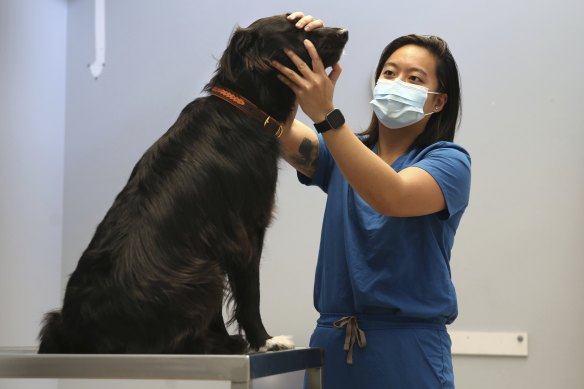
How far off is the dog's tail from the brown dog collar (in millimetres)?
567

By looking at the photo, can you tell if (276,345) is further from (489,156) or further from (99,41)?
(99,41)

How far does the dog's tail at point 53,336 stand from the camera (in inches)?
53.8

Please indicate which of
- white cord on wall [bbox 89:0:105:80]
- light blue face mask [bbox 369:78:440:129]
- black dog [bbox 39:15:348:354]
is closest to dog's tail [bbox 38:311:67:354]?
black dog [bbox 39:15:348:354]

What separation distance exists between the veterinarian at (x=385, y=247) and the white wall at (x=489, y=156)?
4.38 ft

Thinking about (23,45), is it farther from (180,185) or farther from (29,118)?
(180,185)

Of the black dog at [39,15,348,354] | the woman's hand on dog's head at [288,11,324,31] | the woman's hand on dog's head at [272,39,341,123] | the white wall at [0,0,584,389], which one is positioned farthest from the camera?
the white wall at [0,0,584,389]

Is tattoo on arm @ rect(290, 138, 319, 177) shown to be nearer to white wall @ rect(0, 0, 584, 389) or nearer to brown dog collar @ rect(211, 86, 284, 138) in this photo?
brown dog collar @ rect(211, 86, 284, 138)

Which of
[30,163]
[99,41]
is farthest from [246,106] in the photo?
[99,41]

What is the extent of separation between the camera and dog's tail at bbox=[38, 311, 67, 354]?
4.48 feet

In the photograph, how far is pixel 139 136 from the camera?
352cm

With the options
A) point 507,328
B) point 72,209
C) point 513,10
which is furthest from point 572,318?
point 72,209

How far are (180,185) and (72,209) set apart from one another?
7.71ft

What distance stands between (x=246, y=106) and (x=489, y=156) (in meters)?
1.80

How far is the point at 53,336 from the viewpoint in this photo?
1.39m
